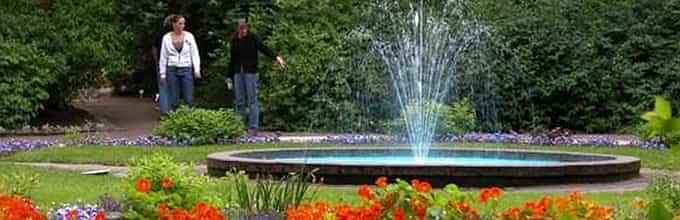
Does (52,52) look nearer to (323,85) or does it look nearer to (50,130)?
(50,130)

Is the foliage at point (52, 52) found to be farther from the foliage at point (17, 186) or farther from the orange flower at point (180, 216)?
the orange flower at point (180, 216)

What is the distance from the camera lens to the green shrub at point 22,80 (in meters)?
17.3

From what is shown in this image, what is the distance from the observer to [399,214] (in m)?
3.77

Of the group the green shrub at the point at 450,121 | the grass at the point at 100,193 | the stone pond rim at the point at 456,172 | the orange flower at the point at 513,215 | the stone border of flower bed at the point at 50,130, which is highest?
the green shrub at the point at 450,121

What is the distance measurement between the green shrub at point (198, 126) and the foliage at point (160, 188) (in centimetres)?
775

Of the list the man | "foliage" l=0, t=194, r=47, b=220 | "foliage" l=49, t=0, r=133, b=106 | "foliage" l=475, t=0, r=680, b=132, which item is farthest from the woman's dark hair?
"foliage" l=0, t=194, r=47, b=220

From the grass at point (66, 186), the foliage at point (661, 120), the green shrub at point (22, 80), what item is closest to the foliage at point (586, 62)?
the green shrub at point (22, 80)

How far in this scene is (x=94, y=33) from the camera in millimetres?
19062

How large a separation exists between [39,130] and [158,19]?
4582 millimetres

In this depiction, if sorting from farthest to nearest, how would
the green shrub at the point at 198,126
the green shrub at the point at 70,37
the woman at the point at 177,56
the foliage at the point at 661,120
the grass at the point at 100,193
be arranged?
the green shrub at the point at 70,37, the woman at the point at 177,56, the green shrub at the point at 198,126, the grass at the point at 100,193, the foliage at the point at 661,120

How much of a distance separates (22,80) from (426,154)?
8.25 metres

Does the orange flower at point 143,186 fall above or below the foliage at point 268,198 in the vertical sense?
above

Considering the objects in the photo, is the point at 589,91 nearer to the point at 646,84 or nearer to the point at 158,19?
the point at 646,84

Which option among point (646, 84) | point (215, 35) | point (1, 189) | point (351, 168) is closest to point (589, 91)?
point (646, 84)
